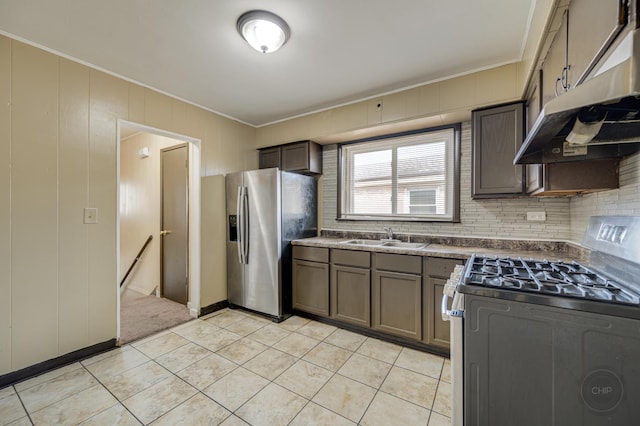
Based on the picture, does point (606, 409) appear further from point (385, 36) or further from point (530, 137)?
point (385, 36)

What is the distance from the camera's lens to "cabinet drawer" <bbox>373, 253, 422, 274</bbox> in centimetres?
243

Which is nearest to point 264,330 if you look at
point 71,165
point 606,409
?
point 71,165

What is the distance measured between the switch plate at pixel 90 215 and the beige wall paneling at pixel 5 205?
0.44 metres

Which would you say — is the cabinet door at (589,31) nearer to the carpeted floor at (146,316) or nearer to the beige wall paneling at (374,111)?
the beige wall paneling at (374,111)

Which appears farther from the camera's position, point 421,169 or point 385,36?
point 421,169

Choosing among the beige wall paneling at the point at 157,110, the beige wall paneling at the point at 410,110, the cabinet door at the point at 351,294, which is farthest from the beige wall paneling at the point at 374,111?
the beige wall paneling at the point at 157,110

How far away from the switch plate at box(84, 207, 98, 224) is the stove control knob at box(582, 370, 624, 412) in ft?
11.0

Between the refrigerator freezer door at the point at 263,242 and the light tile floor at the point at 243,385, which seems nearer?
the light tile floor at the point at 243,385

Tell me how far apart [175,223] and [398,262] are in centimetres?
304

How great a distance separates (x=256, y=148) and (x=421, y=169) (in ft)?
7.80

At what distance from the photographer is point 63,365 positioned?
219 cm

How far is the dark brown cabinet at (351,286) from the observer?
271 cm

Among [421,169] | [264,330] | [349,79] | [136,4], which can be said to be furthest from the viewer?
[421,169]

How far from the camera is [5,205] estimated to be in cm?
194
